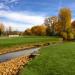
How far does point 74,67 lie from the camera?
14398mm

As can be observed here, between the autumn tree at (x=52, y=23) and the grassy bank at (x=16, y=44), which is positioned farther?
the autumn tree at (x=52, y=23)

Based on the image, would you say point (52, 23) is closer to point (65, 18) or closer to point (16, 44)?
point (65, 18)

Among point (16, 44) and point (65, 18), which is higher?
point (65, 18)

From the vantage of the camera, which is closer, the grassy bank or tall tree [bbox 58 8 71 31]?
the grassy bank

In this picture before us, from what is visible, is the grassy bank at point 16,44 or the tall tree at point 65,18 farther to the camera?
the tall tree at point 65,18

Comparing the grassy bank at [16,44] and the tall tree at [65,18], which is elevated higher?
the tall tree at [65,18]

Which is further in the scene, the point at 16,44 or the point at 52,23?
the point at 52,23

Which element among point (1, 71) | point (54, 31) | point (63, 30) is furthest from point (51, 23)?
point (1, 71)

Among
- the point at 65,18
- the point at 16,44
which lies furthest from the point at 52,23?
the point at 16,44

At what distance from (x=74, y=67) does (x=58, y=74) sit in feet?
6.04

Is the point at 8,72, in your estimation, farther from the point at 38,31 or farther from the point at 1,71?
the point at 38,31

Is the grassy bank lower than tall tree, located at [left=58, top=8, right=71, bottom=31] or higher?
lower

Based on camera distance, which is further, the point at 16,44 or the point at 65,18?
the point at 65,18

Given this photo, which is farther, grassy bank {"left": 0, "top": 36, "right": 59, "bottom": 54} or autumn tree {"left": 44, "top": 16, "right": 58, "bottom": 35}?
autumn tree {"left": 44, "top": 16, "right": 58, "bottom": 35}
